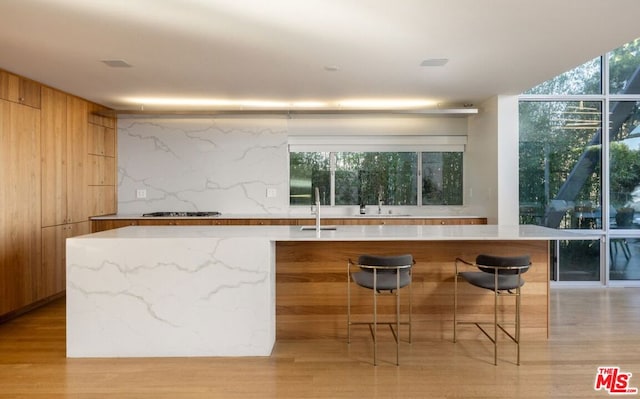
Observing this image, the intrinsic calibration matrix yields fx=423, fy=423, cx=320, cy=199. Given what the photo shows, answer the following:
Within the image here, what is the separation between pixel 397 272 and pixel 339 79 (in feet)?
7.16

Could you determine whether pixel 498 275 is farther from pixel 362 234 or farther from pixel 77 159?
pixel 77 159

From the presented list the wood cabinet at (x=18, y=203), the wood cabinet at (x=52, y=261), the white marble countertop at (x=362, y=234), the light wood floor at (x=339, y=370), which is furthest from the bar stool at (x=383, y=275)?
the wood cabinet at (x=52, y=261)

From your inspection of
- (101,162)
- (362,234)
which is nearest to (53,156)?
(101,162)

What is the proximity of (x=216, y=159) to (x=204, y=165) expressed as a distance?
187 mm

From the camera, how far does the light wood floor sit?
2568 mm

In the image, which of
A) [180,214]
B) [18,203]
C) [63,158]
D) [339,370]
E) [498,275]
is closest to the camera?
[339,370]

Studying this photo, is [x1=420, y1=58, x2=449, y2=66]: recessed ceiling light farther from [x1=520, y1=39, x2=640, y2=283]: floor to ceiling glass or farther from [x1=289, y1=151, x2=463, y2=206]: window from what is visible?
[x1=289, y1=151, x2=463, y2=206]: window

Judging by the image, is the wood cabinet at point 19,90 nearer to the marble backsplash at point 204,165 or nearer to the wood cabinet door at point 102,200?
the wood cabinet door at point 102,200

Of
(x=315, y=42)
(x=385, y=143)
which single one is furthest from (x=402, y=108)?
(x=315, y=42)

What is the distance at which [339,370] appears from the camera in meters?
2.88

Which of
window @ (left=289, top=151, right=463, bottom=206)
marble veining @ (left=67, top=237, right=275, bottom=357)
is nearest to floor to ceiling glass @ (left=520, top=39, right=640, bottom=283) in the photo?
window @ (left=289, top=151, right=463, bottom=206)

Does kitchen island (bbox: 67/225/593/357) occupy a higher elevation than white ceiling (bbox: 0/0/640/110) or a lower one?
lower

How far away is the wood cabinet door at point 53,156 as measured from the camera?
4418mm

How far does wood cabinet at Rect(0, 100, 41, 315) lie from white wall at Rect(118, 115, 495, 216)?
5.33 feet
